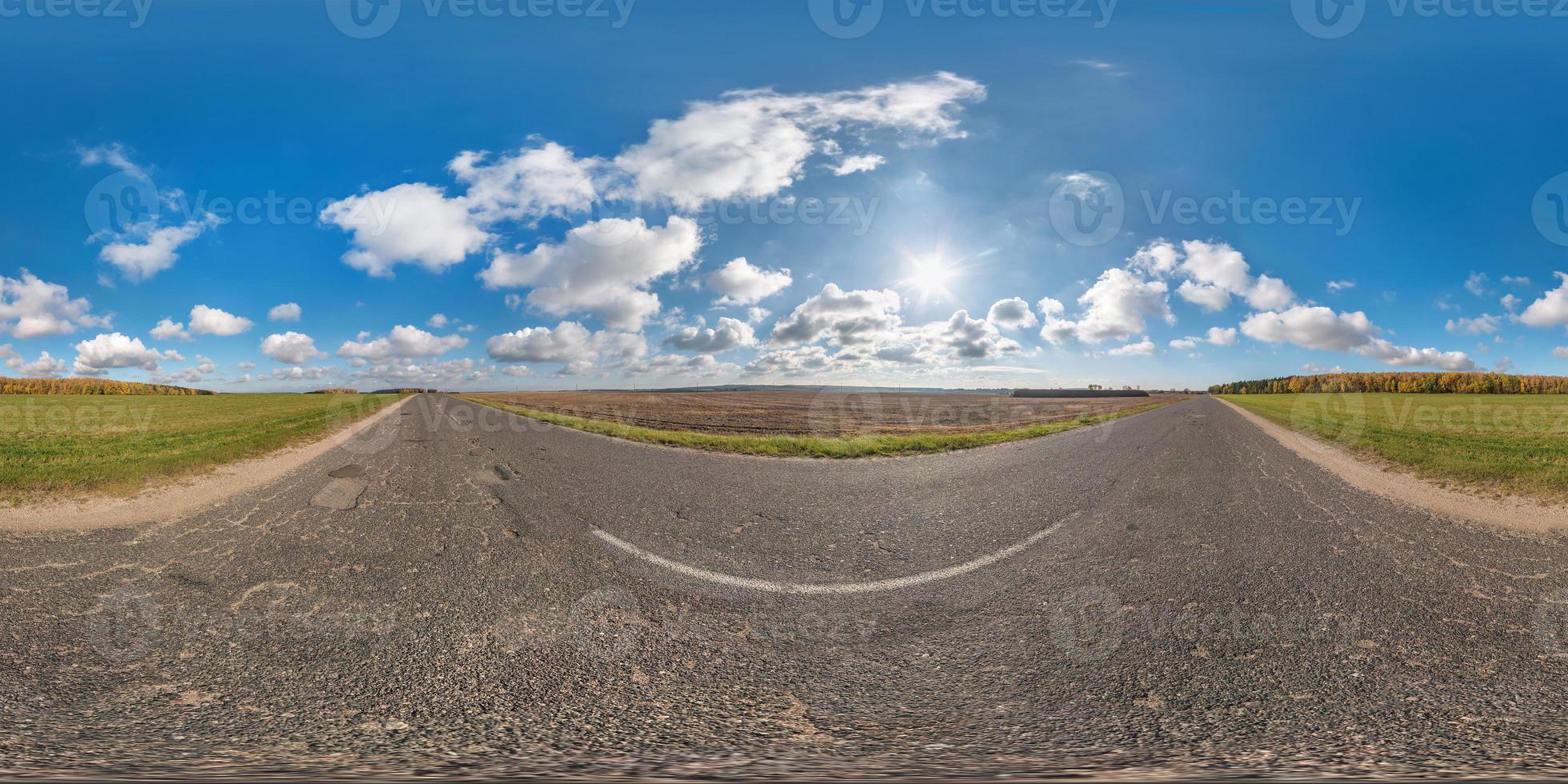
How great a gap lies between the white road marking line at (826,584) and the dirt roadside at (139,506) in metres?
6.57

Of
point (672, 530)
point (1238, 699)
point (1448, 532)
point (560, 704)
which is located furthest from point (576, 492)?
point (1448, 532)

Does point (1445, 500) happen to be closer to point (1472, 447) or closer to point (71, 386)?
point (1472, 447)

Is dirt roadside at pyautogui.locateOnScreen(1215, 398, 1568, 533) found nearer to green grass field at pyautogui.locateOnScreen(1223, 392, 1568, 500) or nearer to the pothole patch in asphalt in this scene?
green grass field at pyautogui.locateOnScreen(1223, 392, 1568, 500)

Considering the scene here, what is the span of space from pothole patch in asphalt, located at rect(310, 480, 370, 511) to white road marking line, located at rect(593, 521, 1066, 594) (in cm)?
506

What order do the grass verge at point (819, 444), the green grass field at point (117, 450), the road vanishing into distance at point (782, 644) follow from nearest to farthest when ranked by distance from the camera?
the road vanishing into distance at point (782, 644), the green grass field at point (117, 450), the grass verge at point (819, 444)

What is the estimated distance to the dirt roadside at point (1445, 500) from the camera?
7.46 m

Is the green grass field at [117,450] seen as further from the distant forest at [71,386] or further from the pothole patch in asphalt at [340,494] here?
the distant forest at [71,386]

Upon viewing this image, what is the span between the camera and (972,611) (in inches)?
177

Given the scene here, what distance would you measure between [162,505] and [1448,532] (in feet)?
52.2

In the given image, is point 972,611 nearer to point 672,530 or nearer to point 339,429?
point 672,530

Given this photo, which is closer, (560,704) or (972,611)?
(560,704)

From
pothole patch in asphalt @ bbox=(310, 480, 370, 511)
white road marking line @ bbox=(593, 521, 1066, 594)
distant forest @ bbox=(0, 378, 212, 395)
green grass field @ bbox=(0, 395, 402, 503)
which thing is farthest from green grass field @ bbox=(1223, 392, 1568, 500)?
distant forest @ bbox=(0, 378, 212, 395)

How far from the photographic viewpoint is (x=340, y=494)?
9094 millimetres

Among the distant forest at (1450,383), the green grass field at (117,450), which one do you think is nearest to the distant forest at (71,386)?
the green grass field at (117,450)
